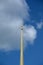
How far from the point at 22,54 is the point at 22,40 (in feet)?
10.7

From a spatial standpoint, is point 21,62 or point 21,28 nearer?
point 21,62

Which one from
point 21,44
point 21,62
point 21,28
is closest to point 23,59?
point 21,62

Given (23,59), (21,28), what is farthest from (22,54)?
(21,28)

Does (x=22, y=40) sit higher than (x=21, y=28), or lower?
lower

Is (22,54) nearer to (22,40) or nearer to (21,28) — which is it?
(22,40)

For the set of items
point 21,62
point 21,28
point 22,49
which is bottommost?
point 21,62

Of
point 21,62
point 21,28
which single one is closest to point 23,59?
point 21,62

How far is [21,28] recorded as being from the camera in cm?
4356

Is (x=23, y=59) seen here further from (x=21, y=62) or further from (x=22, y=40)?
(x=22, y=40)

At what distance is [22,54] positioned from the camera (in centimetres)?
4138

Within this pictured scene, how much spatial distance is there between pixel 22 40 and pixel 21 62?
5088 mm

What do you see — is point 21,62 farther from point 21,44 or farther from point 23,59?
point 21,44

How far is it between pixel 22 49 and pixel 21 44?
3.85 ft

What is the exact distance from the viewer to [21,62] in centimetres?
4078
